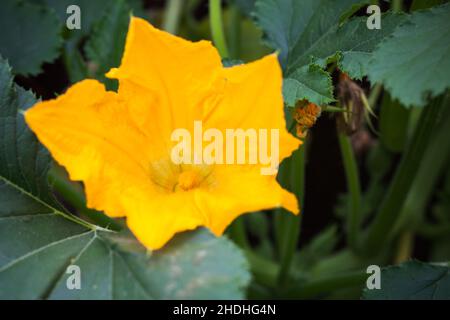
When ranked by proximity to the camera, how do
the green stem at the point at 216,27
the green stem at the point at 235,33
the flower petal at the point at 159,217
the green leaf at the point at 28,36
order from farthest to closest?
the green stem at the point at 235,33, the green leaf at the point at 28,36, the green stem at the point at 216,27, the flower petal at the point at 159,217

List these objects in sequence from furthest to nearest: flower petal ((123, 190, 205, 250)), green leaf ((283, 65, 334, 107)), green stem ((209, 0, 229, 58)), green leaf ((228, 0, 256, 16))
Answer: green leaf ((228, 0, 256, 16))
green stem ((209, 0, 229, 58))
green leaf ((283, 65, 334, 107))
flower petal ((123, 190, 205, 250))

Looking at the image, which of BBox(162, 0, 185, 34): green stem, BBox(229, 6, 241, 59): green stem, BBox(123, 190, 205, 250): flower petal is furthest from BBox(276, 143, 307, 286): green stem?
BBox(162, 0, 185, 34): green stem

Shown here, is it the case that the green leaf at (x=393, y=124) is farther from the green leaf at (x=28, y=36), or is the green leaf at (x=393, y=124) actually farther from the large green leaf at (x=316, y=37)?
the green leaf at (x=28, y=36)

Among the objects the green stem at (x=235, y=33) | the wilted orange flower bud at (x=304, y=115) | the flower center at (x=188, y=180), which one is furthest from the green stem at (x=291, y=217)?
→ the green stem at (x=235, y=33)

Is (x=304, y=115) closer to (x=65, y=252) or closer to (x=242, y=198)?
(x=242, y=198)

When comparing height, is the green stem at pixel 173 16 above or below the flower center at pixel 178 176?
above

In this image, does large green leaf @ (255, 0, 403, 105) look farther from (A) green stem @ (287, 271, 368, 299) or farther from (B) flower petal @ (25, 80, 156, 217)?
(A) green stem @ (287, 271, 368, 299)

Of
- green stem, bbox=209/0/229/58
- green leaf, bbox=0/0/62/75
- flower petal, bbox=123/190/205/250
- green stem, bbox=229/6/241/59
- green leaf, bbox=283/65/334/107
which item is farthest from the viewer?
green stem, bbox=229/6/241/59
